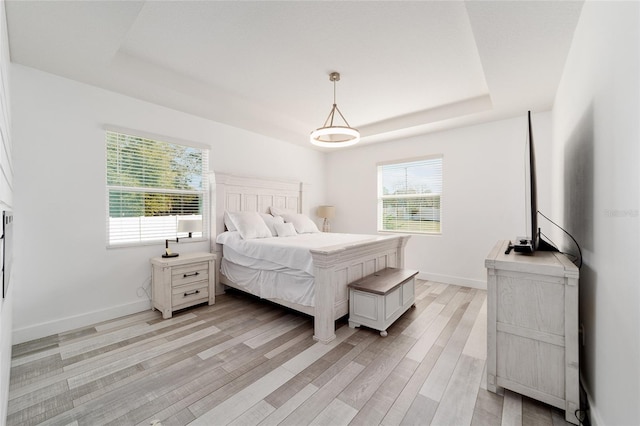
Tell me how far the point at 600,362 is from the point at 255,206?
12.9ft

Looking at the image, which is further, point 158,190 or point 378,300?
point 158,190

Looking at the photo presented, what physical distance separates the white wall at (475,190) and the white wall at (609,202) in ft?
6.36

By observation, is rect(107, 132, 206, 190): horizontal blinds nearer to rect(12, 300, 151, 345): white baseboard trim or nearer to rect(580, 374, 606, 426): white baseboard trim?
rect(12, 300, 151, 345): white baseboard trim

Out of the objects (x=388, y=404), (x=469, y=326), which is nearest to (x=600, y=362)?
(x=388, y=404)

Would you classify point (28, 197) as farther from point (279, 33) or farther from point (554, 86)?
point (554, 86)

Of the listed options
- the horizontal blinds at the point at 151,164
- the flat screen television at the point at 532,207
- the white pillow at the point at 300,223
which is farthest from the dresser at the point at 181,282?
the flat screen television at the point at 532,207

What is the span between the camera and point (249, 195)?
4.24m

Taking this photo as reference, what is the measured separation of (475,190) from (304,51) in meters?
3.15

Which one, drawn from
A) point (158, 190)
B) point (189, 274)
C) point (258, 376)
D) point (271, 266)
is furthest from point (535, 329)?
point (158, 190)

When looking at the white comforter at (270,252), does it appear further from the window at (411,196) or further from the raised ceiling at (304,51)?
the window at (411,196)

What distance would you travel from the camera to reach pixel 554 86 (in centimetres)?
279

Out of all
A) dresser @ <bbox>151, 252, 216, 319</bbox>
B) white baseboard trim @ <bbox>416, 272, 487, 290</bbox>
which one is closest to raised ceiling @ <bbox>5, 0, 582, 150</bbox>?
dresser @ <bbox>151, 252, 216, 319</bbox>

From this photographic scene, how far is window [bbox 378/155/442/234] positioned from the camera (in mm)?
4469

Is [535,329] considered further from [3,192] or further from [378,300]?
[3,192]
